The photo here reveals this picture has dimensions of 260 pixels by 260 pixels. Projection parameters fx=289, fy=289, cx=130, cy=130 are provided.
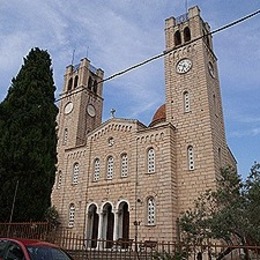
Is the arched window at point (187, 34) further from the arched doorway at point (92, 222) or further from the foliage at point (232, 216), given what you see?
the arched doorway at point (92, 222)

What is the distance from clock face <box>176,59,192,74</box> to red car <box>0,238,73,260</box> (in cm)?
1892

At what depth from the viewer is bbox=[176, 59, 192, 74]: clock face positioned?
75.8 ft

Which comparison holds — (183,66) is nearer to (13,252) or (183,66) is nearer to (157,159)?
(157,159)

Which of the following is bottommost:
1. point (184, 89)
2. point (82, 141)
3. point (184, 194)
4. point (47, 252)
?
point (47, 252)

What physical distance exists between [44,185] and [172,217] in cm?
921

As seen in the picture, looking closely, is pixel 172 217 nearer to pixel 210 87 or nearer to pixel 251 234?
pixel 251 234

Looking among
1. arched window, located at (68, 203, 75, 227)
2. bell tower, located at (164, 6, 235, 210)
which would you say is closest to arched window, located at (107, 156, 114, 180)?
arched window, located at (68, 203, 75, 227)

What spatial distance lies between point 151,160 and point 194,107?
199 inches

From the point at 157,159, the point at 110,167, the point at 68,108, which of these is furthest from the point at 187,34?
the point at 68,108

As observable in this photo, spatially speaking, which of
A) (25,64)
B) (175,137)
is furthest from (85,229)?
(25,64)

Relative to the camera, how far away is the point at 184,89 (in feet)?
73.7

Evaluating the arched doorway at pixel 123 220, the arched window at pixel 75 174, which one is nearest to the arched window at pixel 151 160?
the arched doorway at pixel 123 220

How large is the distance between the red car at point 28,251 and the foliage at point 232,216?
596cm

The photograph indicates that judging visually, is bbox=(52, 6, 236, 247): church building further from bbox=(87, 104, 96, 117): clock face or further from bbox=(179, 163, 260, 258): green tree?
bbox=(179, 163, 260, 258): green tree
